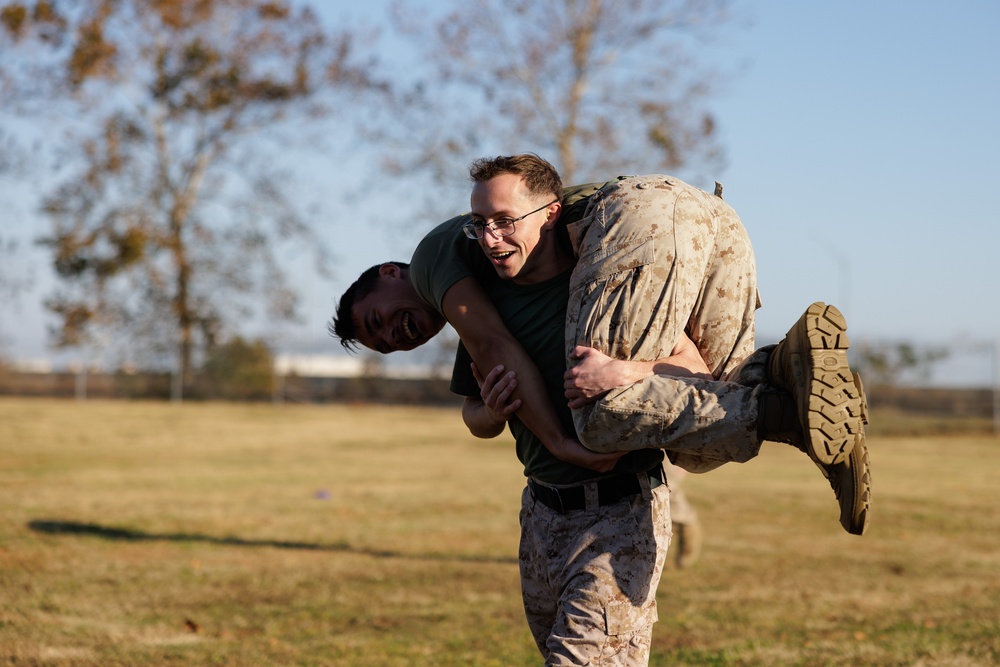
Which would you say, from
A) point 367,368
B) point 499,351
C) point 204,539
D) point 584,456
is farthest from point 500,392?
point 367,368

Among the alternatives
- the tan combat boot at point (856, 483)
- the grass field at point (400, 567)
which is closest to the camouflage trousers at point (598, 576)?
the tan combat boot at point (856, 483)

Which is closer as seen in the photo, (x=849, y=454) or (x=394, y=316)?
(x=849, y=454)

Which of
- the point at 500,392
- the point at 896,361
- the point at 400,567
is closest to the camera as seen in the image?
the point at 500,392

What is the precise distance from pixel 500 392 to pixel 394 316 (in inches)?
30.8

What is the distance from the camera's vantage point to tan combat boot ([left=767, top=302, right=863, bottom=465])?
3076mm

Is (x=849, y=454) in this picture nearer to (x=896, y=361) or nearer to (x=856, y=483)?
(x=856, y=483)

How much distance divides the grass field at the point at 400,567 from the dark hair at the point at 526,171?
311 centimetres

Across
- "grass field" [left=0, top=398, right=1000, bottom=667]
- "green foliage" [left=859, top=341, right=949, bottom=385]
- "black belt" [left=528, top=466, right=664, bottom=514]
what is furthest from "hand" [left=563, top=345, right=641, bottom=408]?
"green foliage" [left=859, top=341, right=949, bottom=385]

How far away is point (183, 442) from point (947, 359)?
20049mm

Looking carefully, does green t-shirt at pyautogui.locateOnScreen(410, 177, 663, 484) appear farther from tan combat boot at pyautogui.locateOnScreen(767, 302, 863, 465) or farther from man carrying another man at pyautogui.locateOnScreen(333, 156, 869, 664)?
tan combat boot at pyautogui.locateOnScreen(767, 302, 863, 465)

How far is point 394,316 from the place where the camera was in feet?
13.5

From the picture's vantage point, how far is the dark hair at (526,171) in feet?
11.6

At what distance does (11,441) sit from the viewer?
1712 cm

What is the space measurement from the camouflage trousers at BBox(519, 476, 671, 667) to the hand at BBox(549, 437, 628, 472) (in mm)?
174
